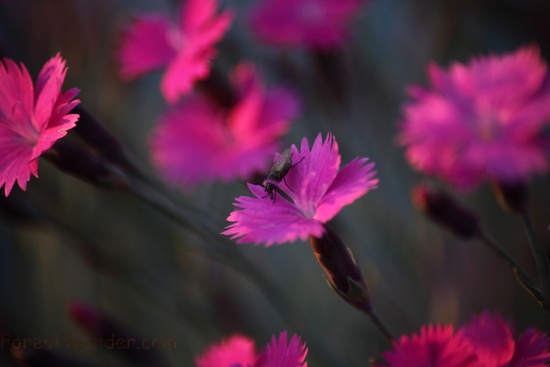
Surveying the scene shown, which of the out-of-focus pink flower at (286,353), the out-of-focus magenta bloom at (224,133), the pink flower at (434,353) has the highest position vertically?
the out-of-focus magenta bloom at (224,133)

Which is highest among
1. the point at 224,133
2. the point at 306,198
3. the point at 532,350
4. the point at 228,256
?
the point at 224,133

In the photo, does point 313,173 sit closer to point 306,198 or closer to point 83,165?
point 306,198

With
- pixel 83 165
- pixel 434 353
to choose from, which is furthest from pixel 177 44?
pixel 434 353

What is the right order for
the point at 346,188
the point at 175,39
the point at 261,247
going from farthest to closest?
the point at 261,247
the point at 175,39
the point at 346,188

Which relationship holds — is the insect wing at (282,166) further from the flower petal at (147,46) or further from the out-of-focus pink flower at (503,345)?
the flower petal at (147,46)

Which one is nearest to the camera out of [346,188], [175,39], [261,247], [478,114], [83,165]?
[346,188]

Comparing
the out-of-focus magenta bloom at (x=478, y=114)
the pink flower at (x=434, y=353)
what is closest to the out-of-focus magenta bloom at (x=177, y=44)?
the out-of-focus magenta bloom at (x=478, y=114)

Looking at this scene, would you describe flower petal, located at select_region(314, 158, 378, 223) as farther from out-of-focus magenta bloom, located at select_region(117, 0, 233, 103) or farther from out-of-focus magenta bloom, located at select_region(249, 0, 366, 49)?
out-of-focus magenta bloom, located at select_region(249, 0, 366, 49)

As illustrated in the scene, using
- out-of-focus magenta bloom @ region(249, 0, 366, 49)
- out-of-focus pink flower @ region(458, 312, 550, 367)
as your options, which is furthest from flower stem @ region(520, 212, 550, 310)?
out-of-focus magenta bloom @ region(249, 0, 366, 49)
